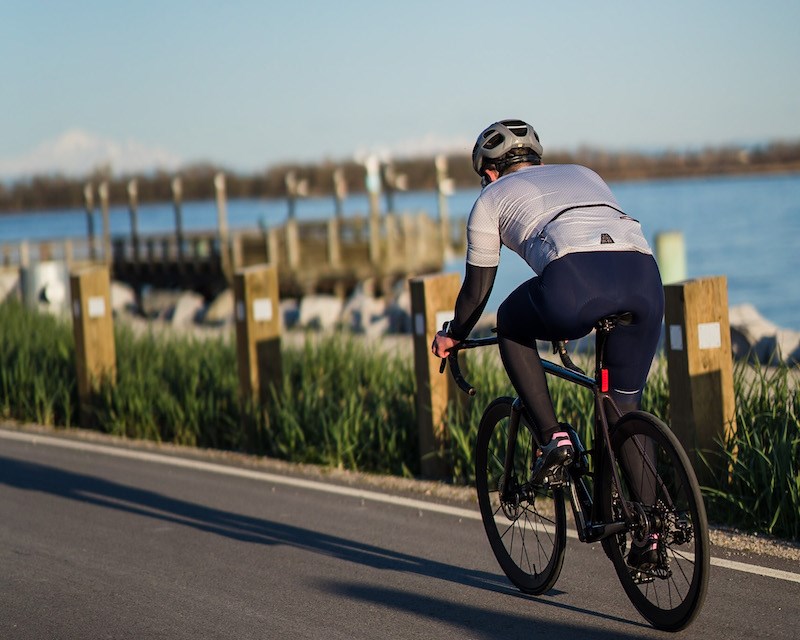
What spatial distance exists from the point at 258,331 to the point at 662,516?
5225mm

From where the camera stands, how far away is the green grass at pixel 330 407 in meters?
6.45

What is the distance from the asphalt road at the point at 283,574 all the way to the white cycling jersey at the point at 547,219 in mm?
1439

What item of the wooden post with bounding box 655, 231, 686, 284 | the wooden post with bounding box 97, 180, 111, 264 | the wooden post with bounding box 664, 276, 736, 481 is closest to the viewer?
the wooden post with bounding box 664, 276, 736, 481

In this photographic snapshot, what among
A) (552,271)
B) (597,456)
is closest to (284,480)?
(597,456)

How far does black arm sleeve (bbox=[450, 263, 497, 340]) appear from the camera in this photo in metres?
5.04

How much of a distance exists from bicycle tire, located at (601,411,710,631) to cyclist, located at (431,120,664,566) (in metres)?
0.10

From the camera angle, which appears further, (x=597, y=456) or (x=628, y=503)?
(x=597, y=456)

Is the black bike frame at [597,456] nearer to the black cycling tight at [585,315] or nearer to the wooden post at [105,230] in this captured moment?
the black cycling tight at [585,315]

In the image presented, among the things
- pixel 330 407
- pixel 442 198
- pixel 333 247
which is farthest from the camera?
pixel 442 198

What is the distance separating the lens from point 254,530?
6.93m

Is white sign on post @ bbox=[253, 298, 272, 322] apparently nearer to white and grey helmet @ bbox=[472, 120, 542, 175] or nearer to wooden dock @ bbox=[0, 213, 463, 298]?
white and grey helmet @ bbox=[472, 120, 542, 175]

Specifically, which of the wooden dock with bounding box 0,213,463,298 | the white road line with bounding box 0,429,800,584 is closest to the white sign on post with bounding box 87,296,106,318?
the white road line with bounding box 0,429,800,584

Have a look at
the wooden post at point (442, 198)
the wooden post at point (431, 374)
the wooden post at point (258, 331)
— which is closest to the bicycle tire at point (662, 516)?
the wooden post at point (431, 374)

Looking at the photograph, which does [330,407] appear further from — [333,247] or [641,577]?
[333,247]
